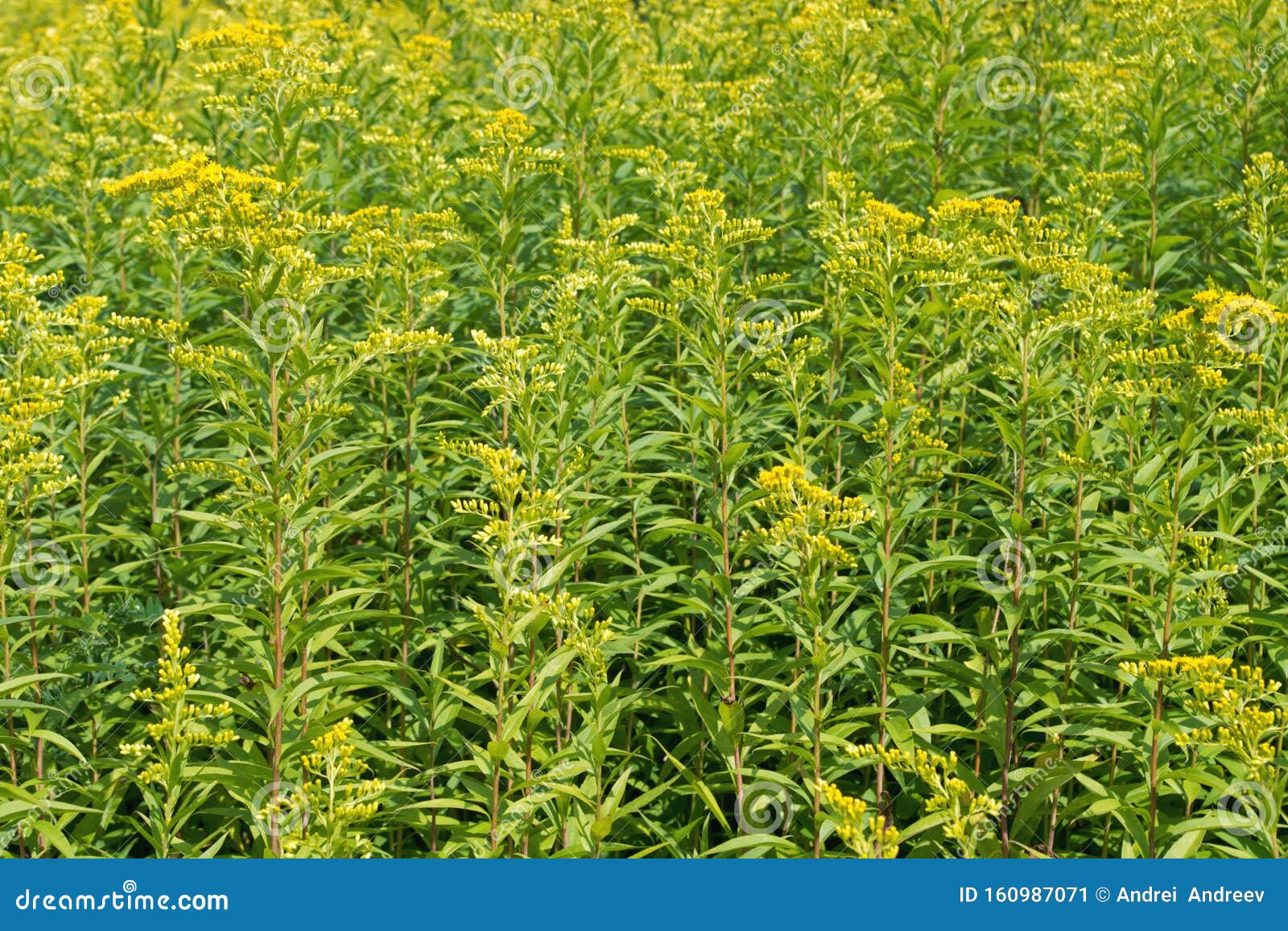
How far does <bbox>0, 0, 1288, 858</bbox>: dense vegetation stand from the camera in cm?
493

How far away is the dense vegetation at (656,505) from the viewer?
493 cm

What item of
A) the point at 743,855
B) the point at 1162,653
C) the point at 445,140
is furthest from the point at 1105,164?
the point at 743,855

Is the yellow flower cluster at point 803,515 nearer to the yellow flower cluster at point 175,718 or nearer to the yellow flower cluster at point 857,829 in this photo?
the yellow flower cluster at point 857,829

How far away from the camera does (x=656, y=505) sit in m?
6.23

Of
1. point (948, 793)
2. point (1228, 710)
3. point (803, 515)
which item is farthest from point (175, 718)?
point (1228, 710)

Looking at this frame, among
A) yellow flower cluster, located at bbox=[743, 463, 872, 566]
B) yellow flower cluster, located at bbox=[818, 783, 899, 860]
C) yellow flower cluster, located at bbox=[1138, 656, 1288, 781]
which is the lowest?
yellow flower cluster, located at bbox=[818, 783, 899, 860]

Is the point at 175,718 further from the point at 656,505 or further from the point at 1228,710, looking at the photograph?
the point at 1228,710

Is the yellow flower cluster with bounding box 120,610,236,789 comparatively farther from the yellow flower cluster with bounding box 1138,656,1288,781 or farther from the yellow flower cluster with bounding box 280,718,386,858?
the yellow flower cluster with bounding box 1138,656,1288,781

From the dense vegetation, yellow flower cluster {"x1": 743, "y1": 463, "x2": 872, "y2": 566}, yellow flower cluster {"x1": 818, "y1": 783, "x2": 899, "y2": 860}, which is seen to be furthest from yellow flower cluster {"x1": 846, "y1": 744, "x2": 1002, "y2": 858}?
yellow flower cluster {"x1": 743, "y1": 463, "x2": 872, "y2": 566}

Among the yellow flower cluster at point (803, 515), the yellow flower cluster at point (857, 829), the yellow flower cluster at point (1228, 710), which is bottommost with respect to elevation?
the yellow flower cluster at point (857, 829)

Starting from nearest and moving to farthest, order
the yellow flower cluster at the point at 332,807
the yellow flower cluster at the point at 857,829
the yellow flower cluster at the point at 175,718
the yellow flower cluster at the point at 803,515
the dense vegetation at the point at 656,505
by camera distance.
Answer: the yellow flower cluster at the point at 857,829 → the yellow flower cluster at the point at 332,807 → the yellow flower cluster at the point at 175,718 → the yellow flower cluster at the point at 803,515 → the dense vegetation at the point at 656,505

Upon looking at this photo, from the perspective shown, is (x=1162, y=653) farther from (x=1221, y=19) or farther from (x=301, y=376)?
(x=1221, y=19)

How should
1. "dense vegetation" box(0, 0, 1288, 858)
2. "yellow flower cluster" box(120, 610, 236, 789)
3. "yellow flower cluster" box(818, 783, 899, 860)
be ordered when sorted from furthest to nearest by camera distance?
"dense vegetation" box(0, 0, 1288, 858) < "yellow flower cluster" box(120, 610, 236, 789) < "yellow flower cluster" box(818, 783, 899, 860)

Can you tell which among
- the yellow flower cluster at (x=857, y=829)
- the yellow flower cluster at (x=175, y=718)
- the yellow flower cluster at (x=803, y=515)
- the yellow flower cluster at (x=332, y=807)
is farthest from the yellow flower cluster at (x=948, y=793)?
the yellow flower cluster at (x=175, y=718)
